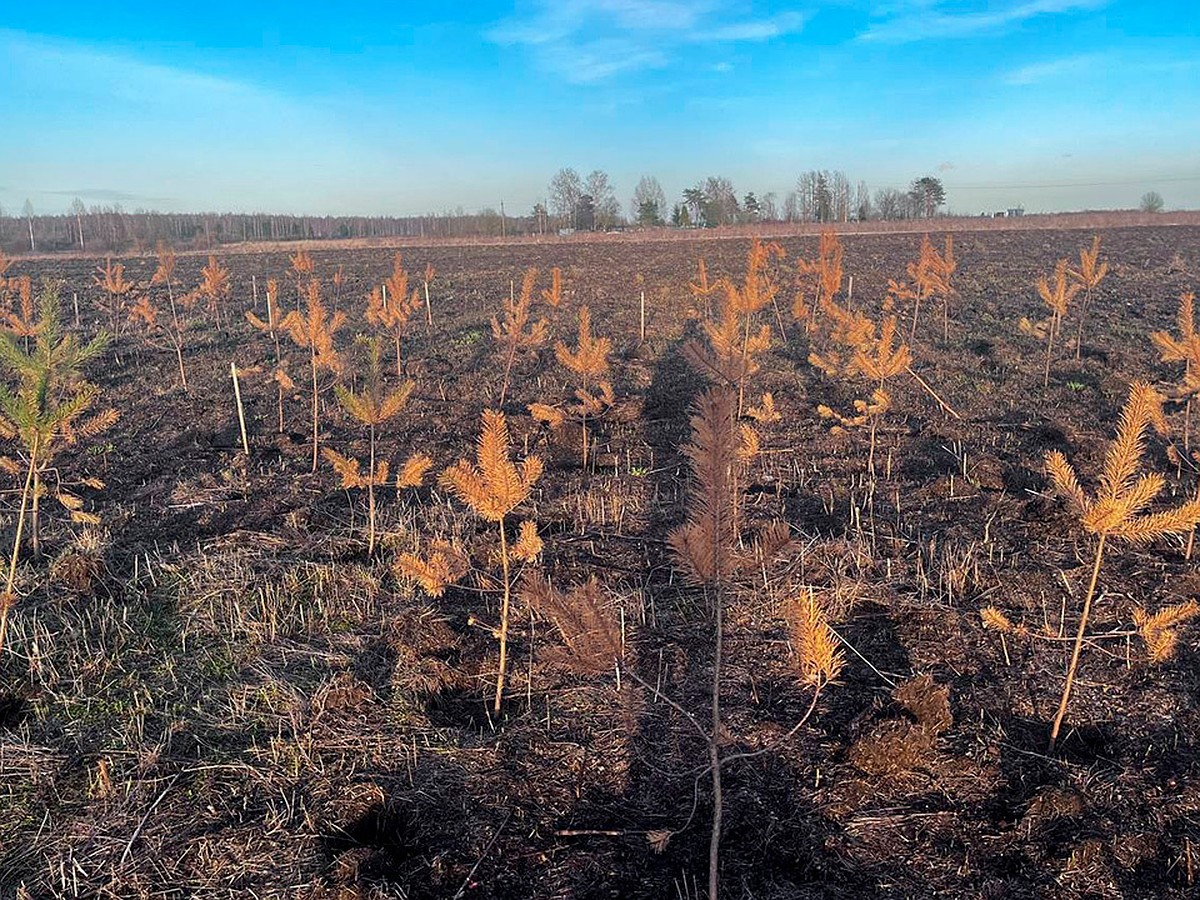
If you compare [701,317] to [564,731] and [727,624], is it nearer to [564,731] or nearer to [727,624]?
[727,624]

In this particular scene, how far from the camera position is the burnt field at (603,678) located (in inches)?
106

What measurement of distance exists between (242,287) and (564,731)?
77.5 feet

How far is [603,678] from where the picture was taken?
148 inches

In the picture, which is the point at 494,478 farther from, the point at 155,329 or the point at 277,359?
the point at 155,329

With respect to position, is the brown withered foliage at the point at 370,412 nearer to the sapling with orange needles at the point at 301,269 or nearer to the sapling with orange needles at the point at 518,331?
the sapling with orange needles at the point at 518,331

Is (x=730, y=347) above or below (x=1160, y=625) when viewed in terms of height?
above

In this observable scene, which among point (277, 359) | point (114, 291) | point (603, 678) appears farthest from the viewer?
point (114, 291)

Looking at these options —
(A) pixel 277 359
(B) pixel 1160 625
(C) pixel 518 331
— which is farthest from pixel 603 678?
(A) pixel 277 359

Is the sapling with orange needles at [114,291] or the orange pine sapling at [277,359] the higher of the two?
the sapling with orange needles at [114,291]

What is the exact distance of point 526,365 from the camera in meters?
11.4

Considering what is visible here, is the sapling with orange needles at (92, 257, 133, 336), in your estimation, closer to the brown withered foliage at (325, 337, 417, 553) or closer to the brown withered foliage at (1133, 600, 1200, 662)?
the brown withered foliage at (325, 337, 417, 553)

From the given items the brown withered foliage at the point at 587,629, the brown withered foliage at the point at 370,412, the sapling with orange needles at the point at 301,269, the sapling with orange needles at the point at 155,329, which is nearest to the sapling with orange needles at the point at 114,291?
the sapling with orange needles at the point at 155,329

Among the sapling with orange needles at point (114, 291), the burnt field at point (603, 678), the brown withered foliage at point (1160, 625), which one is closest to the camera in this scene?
the burnt field at point (603, 678)

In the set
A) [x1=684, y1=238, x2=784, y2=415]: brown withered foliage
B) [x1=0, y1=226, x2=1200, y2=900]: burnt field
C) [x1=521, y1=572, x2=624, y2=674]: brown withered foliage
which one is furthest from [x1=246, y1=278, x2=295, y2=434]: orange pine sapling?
[x1=521, y1=572, x2=624, y2=674]: brown withered foliage
